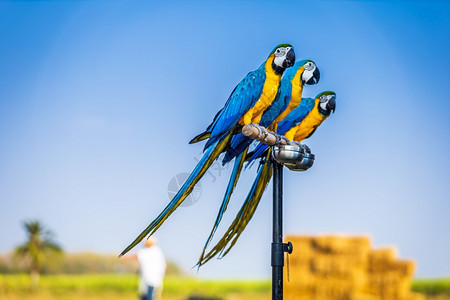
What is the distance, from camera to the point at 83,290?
1161 cm

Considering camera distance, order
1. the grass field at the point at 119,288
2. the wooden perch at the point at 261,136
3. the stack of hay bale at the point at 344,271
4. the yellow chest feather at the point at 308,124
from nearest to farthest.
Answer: the wooden perch at the point at 261,136 → the yellow chest feather at the point at 308,124 → the stack of hay bale at the point at 344,271 → the grass field at the point at 119,288

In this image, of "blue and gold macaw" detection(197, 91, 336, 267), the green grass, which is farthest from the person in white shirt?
the green grass

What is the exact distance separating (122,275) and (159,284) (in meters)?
6.16

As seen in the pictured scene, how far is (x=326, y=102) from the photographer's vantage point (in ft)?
11.6

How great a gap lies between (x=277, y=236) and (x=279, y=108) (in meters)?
0.81

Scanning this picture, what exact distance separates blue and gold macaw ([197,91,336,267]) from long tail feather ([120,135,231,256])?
34 centimetres

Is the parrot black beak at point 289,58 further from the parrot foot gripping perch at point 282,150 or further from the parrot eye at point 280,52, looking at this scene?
the parrot foot gripping perch at point 282,150

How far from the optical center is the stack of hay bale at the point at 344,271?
1003 centimetres

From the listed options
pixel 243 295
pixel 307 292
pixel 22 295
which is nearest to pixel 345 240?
pixel 307 292

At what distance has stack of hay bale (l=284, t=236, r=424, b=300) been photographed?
Answer: 1003 centimetres

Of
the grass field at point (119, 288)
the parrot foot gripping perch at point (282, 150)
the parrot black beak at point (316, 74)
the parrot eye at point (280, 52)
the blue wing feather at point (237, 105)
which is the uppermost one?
the parrot black beak at point (316, 74)

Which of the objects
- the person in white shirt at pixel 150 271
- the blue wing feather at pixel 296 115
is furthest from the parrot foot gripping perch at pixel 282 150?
the person in white shirt at pixel 150 271

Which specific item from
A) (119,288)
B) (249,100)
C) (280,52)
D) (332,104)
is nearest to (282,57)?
(280,52)

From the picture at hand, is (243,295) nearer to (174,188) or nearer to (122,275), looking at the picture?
(122,275)
